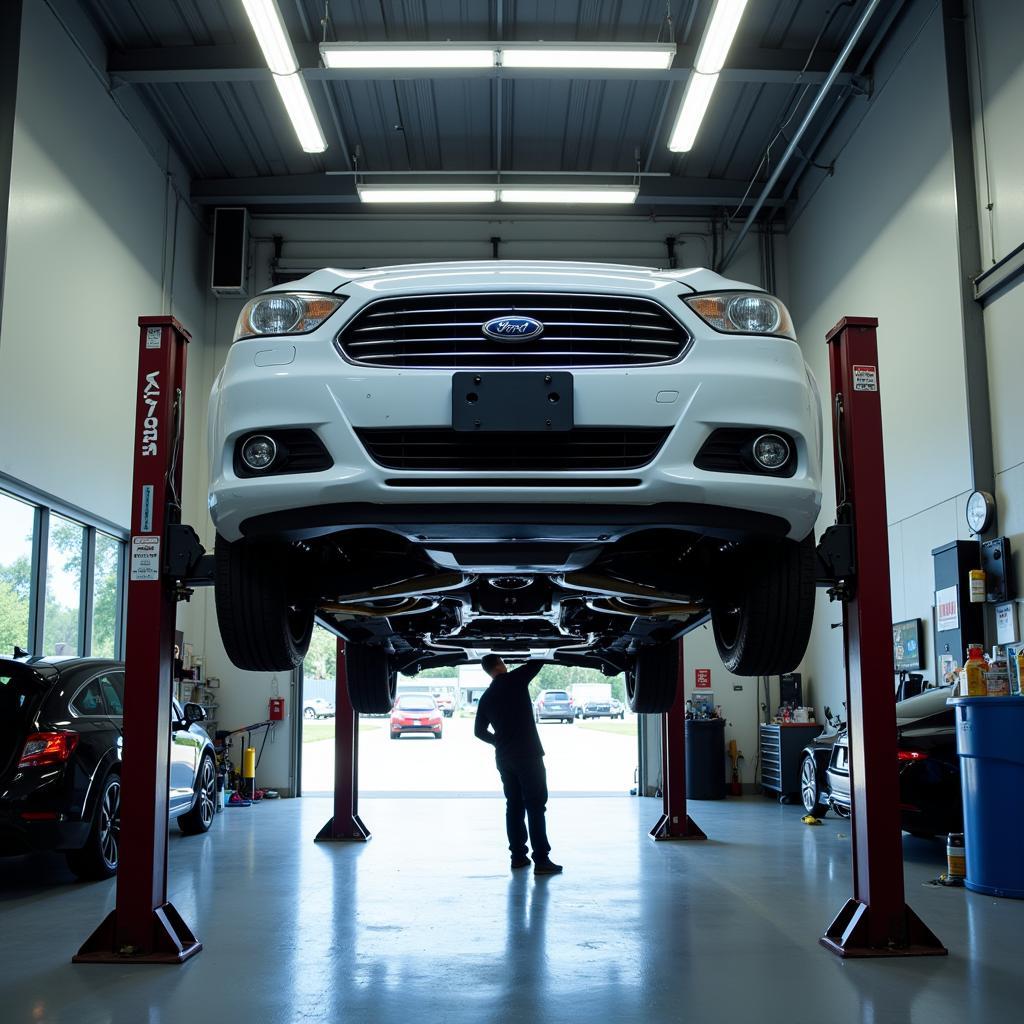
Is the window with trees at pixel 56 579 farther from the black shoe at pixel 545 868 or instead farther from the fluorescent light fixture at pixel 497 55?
the black shoe at pixel 545 868

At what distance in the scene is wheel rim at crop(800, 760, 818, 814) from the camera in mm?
9297

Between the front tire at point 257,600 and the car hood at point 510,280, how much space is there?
834 mm

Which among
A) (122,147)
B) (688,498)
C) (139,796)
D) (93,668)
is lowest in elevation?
(139,796)

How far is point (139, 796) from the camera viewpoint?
3.95m

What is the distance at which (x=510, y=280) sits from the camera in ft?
9.51

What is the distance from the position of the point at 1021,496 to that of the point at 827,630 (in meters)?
4.49

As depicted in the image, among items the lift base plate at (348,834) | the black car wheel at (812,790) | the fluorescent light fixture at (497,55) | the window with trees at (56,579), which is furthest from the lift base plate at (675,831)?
the fluorescent light fixture at (497,55)

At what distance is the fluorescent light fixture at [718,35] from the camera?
7637 millimetres

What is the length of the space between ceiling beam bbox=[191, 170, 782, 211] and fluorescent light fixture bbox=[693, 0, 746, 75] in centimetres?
401

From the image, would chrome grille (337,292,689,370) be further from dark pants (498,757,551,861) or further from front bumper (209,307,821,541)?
dark pants (498,757,551,861)

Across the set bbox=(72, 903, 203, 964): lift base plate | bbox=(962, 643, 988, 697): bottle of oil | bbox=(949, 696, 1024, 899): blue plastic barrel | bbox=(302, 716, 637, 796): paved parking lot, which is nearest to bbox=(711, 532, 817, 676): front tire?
bbox=(72, 903, 203, 964): lift base plate

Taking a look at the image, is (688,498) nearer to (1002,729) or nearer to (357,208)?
(1002,729)

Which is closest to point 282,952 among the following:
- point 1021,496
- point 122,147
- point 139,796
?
point 139,796

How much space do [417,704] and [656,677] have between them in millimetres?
16007
